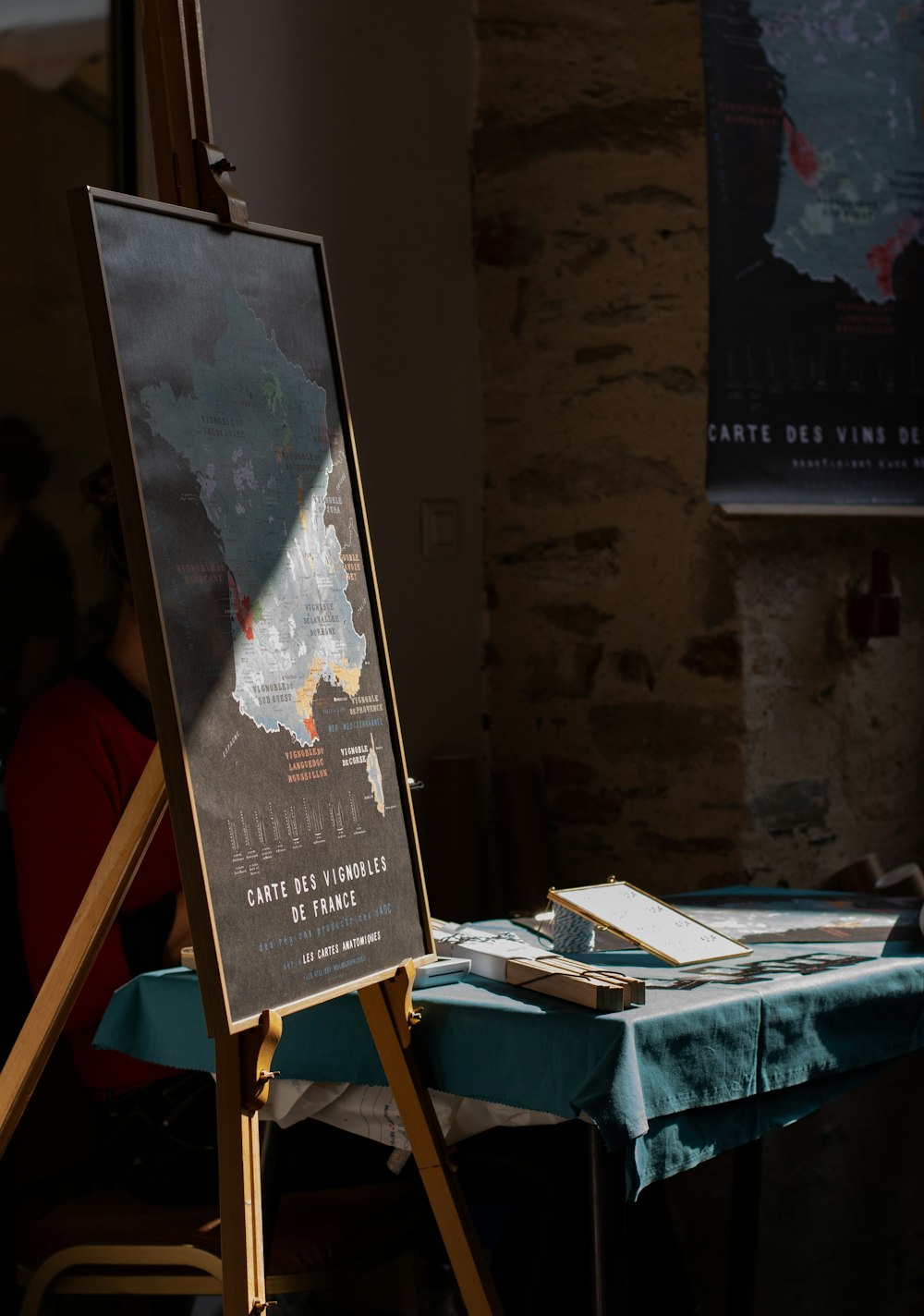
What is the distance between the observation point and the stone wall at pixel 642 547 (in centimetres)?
296

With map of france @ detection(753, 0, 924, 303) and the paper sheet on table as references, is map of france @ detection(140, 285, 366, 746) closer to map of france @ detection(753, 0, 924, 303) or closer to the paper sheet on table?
the paper sheet on table

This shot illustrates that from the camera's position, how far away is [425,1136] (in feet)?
5.83

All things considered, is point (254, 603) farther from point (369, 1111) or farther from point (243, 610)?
point (369, 1111)

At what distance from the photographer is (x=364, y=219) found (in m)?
3.01

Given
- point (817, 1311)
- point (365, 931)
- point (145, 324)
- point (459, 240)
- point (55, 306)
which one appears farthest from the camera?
point (459, 240)

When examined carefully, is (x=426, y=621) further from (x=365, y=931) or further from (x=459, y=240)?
(x=365, y=931)

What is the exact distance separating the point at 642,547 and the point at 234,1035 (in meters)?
1.67

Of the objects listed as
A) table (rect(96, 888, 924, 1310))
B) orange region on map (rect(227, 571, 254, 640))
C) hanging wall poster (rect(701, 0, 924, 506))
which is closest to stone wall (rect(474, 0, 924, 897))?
hanging wall poster (rect(701, 0, 924, 506))

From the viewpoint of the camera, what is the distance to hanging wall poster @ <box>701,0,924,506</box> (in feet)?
9.63

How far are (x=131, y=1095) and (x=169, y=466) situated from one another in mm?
1007

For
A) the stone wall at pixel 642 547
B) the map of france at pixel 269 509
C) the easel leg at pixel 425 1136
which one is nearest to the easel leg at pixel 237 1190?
the easel leg at pixel 425 1136

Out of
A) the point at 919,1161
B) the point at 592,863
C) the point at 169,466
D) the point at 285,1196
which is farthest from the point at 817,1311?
the point at 169,466

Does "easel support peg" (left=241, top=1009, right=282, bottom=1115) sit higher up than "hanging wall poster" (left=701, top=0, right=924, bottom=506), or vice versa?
"hanging wall poster" (left=701, top=0, right=924, bottom=506)

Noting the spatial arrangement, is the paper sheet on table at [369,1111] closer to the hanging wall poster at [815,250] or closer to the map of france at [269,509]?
the map of france at [269,509]
